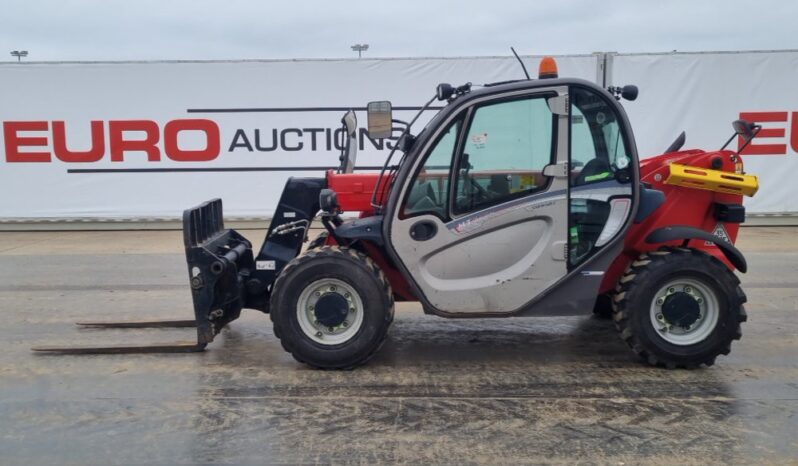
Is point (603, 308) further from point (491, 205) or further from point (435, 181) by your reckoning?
point (435, 181)

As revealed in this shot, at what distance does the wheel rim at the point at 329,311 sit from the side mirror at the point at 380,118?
1195 millimetres

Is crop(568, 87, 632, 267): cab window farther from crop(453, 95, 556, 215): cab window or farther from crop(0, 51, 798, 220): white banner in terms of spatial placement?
crop(0, 51, 798, 220): white banner

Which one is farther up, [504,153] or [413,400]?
[504,153]

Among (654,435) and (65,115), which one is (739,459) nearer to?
(654,435)

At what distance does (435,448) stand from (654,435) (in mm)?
1280

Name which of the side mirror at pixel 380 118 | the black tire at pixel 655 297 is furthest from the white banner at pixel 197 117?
the black tire at pixel 655 297

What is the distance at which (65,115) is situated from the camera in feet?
43.7

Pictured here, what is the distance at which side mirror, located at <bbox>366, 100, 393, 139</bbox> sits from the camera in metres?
5.07

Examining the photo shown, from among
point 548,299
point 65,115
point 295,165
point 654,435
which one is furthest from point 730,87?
point 65,115

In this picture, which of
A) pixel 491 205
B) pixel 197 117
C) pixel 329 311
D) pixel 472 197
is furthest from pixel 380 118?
pixel 197 117

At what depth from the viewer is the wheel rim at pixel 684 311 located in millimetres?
4875

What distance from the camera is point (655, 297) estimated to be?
192 inches

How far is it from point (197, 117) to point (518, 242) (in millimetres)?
10000

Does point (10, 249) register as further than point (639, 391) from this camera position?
Yes
